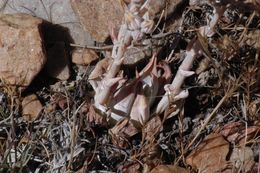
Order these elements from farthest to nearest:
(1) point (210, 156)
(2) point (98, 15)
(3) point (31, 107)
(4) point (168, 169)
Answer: (2) point (98, 15)
(3) point (31, 107)
(1) point (210, 156)
(4) point (168, 169)

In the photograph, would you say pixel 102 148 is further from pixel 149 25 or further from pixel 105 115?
pixel 149 25

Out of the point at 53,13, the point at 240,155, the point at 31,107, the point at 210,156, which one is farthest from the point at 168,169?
the point at 53,13

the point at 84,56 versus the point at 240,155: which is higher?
the point at 84,56

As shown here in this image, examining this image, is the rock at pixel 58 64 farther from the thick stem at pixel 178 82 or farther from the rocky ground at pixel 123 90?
the thick stem at pixel 178 82

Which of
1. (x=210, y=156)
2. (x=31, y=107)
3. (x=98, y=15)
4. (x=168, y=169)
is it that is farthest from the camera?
(x=98, y=15)

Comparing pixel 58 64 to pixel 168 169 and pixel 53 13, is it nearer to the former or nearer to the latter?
pixel 53 13

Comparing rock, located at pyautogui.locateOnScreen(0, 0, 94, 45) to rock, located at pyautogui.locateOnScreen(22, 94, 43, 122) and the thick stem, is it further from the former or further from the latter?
the thick stem
